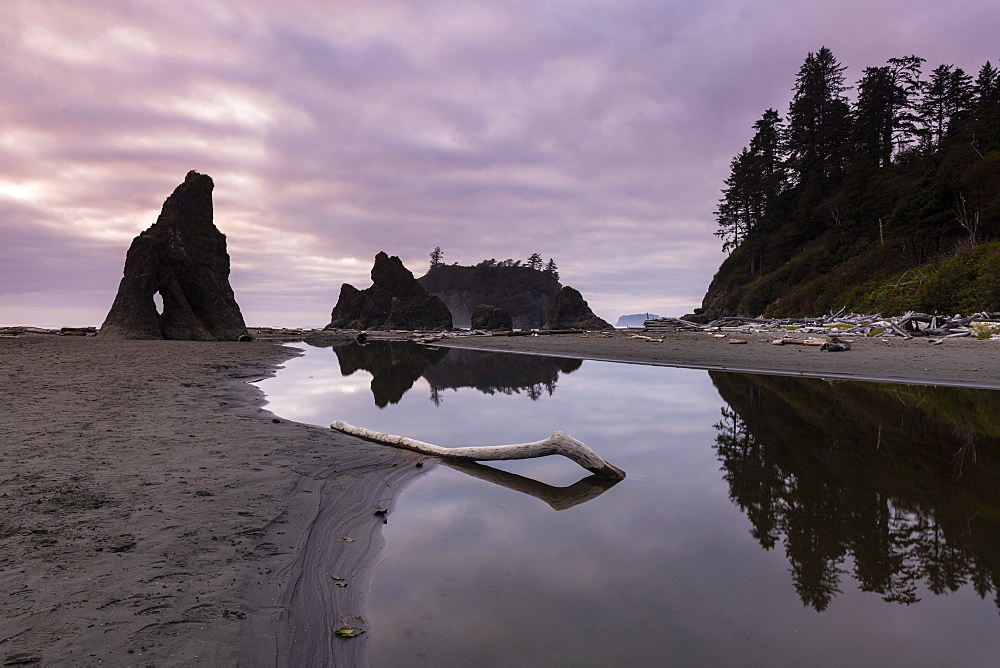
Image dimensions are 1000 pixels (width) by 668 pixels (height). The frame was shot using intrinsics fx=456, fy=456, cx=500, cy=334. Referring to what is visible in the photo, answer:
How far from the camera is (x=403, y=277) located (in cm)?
10456

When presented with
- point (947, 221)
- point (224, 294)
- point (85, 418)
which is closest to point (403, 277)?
point (224, 294)

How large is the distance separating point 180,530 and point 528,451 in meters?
4.49

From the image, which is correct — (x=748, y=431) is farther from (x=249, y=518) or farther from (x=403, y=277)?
(x=403, y=277)

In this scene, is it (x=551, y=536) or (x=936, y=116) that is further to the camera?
(x=936, y=116)

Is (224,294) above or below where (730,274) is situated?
below

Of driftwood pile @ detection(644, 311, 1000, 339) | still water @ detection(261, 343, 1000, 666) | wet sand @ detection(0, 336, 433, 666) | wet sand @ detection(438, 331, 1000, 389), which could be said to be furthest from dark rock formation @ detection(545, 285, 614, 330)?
wet sand @ detection(0, 336, 433, 666)

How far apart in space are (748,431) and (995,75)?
2765 inches

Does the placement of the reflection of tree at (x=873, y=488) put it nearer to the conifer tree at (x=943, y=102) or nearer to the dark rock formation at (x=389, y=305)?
the conifer tree at (x=943, y=102)

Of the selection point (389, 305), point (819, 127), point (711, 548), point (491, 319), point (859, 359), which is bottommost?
point (711, 548)

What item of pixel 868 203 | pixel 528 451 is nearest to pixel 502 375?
pixel 528 451

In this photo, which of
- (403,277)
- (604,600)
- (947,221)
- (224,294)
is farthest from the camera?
(403,277)

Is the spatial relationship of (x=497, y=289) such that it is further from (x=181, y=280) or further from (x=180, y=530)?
(x=180, y=530)

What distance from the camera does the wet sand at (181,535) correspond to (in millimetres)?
2859

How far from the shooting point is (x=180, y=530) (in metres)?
4.26
